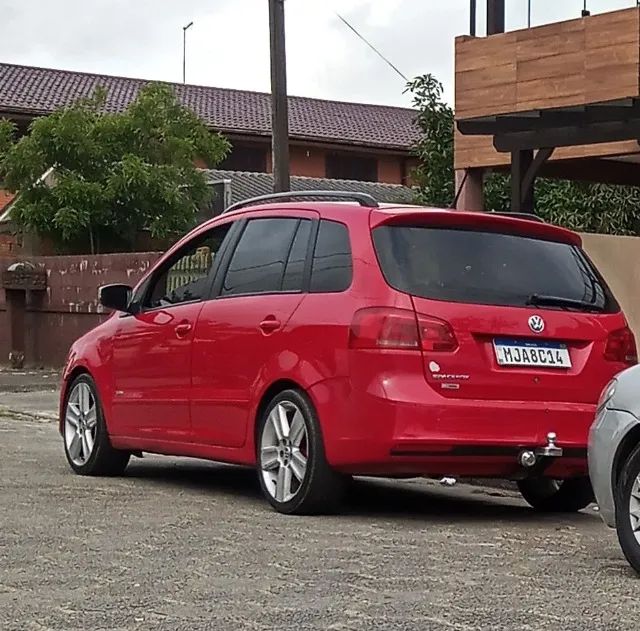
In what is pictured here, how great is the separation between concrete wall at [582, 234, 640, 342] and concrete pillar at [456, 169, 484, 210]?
10.8 feet

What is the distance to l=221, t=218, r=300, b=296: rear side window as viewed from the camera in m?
8.74

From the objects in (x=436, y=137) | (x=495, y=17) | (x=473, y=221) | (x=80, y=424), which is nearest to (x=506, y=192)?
(x=436, y=137)

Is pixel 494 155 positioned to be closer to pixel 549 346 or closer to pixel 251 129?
pixel 549 346

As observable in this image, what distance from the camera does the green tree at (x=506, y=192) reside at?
22359mm

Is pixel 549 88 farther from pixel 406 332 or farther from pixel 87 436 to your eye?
pixel 406 332

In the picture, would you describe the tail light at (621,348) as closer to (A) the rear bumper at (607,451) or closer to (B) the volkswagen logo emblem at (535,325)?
(B) the volkswagen logo emblem at (535,325)

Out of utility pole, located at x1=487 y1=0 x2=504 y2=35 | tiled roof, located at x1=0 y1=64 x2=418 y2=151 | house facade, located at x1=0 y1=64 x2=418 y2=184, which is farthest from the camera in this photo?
house facade, located at x1=0 y1=64 x2=418 y2=184

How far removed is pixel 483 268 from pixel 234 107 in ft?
124

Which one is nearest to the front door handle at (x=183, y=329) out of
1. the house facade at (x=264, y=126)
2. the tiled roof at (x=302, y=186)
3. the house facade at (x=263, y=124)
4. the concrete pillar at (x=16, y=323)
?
the concrete pillar at (x=16, y=323)

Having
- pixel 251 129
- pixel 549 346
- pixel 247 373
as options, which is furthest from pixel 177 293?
pixel 251 129

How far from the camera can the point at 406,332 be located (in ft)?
25.6

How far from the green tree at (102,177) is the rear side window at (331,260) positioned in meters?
17.4

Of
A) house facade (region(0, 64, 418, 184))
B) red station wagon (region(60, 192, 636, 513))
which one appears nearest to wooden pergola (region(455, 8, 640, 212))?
red station wagon (region(60, 192, 636, 513))

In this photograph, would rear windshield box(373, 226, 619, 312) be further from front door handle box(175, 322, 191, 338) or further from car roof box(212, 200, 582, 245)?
front door handle box(175, 322, 191, 338)
